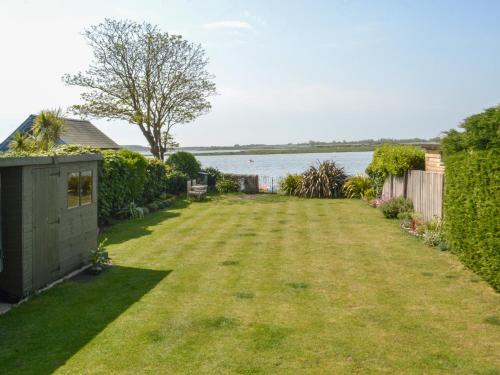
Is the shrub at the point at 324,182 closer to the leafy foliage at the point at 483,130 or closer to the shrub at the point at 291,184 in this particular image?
the shrub at the point at 291,184

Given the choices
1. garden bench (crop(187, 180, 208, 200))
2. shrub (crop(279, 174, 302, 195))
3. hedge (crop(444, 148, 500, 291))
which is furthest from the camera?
shrub (crop(279, 174, 302, 195))

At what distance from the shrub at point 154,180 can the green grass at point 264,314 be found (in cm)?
997

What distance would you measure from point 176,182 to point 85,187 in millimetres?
17618

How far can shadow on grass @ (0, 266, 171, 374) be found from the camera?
255 inches

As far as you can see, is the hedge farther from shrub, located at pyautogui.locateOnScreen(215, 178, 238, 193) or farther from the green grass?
shrub, located at pyautogui.locateOnScreen(215, 178, 238, 193)

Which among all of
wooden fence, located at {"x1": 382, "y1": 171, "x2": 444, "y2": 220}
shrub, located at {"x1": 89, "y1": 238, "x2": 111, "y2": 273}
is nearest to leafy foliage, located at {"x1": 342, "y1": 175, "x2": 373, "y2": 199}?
wooden fence, located at {"x1": 382, "y1": 171, "x2": 444, "y2": 220}

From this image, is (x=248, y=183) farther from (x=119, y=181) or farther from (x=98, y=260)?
(x=98, y=260)

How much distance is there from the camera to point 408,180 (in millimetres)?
19625

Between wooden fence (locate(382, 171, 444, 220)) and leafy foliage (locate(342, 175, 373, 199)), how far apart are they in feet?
16.2

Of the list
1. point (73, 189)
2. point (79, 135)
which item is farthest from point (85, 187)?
point (79, 135)

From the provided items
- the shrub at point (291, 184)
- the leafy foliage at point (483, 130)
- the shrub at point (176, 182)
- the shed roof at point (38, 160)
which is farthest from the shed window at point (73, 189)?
the shrub at point (291, 184)

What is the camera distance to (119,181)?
63.6 ft

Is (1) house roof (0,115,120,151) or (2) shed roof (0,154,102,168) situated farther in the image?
(1) house roof (0,115,120,151)

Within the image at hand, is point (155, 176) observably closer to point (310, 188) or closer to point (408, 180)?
point (310, 188)
